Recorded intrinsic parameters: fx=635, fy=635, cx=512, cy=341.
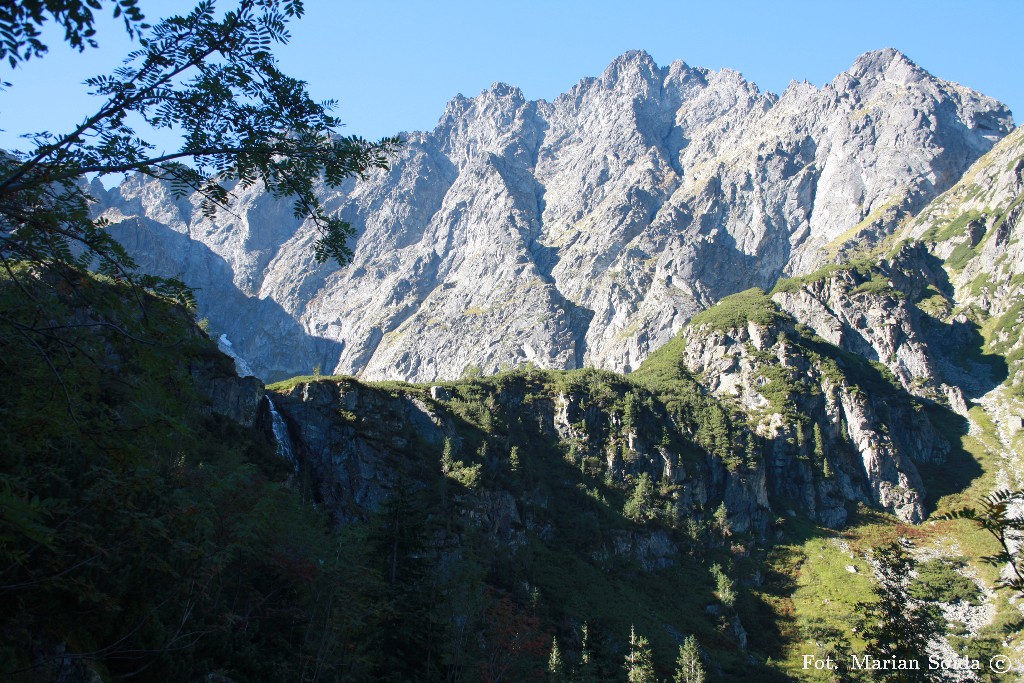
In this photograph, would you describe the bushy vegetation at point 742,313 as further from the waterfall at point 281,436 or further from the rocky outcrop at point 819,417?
the waterfall at point 281,436

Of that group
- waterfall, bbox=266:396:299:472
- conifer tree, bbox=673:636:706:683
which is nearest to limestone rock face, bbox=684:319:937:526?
conifer tree, bbox=673:636:706:683

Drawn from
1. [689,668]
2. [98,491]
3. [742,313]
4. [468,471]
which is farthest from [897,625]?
[742,313]

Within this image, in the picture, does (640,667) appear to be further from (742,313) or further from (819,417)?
(742,313)

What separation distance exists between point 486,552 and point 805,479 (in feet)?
257

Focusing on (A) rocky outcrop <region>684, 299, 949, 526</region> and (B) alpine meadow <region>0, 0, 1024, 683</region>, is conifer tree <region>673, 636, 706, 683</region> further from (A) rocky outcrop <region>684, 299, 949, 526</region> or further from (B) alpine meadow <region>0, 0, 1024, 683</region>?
(A) rocky outcrop <region>684, 299, 949, 526</region>

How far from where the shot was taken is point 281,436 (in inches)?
2697

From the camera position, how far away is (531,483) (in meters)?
91.8

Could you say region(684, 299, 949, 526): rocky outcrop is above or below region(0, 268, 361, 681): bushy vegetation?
above

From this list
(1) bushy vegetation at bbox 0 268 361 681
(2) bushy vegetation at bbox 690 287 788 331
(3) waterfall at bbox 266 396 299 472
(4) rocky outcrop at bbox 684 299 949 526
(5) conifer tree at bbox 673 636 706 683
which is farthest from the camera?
(2) bushy vegetation at bbox 690 287 788 331

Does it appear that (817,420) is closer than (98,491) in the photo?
No

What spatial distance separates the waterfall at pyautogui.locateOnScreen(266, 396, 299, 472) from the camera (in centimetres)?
6650

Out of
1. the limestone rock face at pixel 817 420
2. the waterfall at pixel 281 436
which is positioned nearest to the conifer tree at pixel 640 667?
the waterfall at pixel 281 436

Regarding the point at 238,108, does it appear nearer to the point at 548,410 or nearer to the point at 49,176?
the point at 49,176

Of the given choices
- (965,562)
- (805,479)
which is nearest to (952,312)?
(805,479)
